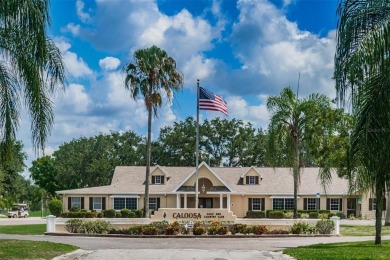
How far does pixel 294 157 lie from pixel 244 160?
42.6 metres

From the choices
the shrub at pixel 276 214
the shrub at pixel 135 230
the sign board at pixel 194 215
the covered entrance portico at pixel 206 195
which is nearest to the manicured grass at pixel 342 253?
the shrub at pixel 135 230

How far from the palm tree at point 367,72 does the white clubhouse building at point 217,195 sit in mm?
41454

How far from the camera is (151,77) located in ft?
142

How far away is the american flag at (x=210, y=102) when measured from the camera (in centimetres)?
3759

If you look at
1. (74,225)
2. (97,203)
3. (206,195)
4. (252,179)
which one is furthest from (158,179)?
(74,225)

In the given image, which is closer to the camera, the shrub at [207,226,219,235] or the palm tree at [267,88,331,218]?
the shrub at [207,226,219,235]

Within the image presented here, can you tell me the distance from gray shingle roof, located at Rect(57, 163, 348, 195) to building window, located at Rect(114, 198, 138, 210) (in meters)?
0.75

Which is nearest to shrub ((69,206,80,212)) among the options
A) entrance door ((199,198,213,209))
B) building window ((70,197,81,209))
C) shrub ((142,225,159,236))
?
building window ((70,197,81,209))

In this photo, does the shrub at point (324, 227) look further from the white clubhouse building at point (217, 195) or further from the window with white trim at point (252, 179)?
the window with white trim at point (252, 179)

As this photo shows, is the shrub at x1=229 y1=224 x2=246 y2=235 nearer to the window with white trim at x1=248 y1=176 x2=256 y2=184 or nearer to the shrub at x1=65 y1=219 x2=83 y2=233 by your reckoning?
the shrub at x1=65 y1=219 x2=83 y2=233

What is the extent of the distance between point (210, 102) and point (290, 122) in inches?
277

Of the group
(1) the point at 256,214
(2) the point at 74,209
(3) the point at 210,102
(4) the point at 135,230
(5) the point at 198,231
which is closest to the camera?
(5) the point at 198,231

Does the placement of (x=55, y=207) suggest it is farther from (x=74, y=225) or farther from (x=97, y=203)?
(x=74, y=225)

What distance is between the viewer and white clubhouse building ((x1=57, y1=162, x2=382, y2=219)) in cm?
5522
